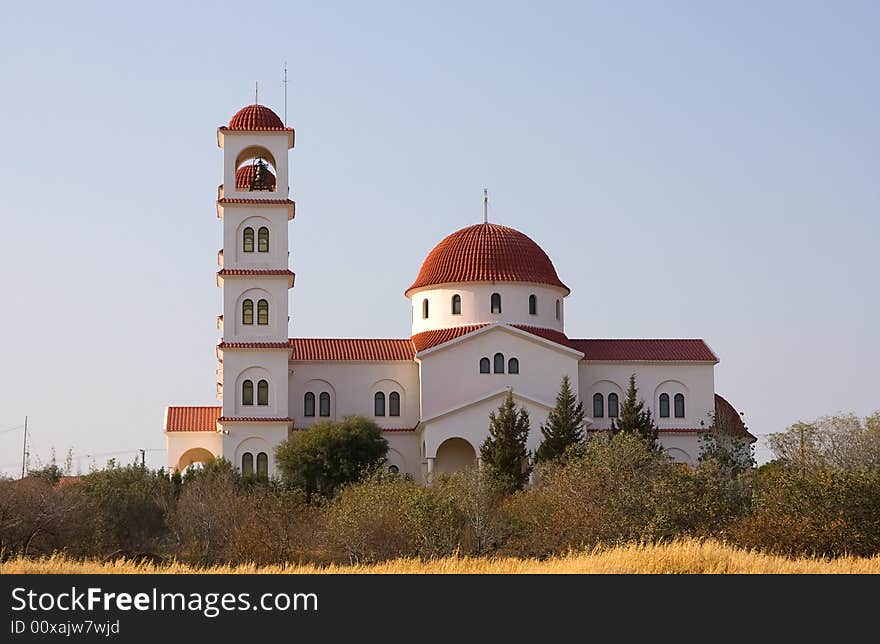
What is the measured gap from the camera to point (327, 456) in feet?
164

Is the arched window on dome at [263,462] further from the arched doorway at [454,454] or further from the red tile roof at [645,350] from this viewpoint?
the red tile roof at [645,350]

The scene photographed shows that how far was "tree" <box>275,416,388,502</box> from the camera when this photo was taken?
163 feet

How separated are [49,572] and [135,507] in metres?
18.6

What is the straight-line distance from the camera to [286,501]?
38844 mm

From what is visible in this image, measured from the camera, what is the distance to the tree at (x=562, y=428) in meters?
50.8

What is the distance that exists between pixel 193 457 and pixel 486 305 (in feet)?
42.6

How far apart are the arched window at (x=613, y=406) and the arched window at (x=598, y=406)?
273 mm

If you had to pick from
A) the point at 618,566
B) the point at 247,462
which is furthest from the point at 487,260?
the point at 618,566

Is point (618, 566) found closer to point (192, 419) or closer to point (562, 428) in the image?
point (562, 428)

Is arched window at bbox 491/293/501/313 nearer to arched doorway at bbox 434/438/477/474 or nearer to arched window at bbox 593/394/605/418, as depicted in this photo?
arched window at bbox 593/394/605/418

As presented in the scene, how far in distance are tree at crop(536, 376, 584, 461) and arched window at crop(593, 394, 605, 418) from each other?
3258 millimetres

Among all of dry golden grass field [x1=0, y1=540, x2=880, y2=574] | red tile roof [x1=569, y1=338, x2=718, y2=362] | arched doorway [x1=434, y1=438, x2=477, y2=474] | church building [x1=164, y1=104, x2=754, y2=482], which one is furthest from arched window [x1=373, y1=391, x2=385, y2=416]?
dry golden grass field [x1=0, y1=540, x2=880, y2=574]
